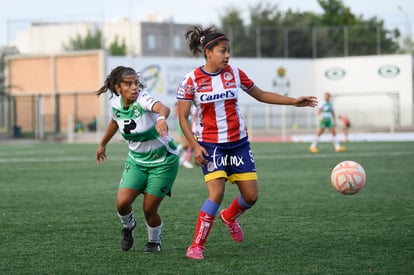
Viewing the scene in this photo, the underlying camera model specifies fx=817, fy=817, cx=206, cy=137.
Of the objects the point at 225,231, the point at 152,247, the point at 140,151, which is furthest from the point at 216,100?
the point at 225,231

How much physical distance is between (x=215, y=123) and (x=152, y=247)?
53.1 inches

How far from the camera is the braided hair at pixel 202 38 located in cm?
748

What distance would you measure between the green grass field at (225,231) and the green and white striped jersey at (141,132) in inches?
36.6

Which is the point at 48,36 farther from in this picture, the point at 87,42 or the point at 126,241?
the point at 126,241

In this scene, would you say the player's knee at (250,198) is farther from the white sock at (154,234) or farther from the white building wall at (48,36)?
A: the white building wall at (48,36)

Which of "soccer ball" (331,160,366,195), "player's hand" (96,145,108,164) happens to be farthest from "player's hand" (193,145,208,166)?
"soccer ball" (331,160,366,195)

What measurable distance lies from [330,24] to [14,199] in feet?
222

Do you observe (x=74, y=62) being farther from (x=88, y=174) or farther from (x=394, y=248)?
(x=394, y=248)

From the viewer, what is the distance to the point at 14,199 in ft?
42.8

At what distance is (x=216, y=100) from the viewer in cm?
750

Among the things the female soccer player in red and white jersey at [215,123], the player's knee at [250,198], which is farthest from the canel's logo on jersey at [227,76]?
the player's knee at [250,198]

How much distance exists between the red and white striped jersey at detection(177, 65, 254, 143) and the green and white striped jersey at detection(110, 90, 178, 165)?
0.35m

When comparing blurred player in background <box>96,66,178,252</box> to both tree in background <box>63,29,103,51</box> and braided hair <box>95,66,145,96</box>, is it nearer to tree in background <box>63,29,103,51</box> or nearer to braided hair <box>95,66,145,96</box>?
braided hair <box>95,66,145,96</box>

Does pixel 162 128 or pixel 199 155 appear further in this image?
pixel 199 155
